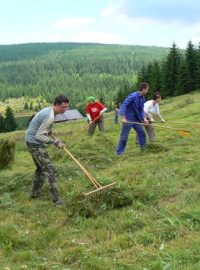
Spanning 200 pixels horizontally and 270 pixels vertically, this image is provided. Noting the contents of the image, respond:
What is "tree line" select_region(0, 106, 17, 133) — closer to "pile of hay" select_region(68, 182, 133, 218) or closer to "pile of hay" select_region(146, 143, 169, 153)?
"pile of hay" select_region(146, 143, 169, 153)

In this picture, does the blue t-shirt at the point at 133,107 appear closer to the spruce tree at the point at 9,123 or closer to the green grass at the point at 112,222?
the green grass at the point at 112,222

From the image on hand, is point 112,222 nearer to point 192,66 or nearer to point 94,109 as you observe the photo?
point 94,109

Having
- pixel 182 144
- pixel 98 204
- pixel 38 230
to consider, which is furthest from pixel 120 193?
pixel 182 144

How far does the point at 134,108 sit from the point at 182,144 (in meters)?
2.97

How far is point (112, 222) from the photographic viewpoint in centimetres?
793

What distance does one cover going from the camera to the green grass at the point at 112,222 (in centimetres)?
636

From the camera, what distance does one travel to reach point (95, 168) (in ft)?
43.4

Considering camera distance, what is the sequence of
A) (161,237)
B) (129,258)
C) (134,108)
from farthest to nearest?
(134,108), (161,237), (129,258)

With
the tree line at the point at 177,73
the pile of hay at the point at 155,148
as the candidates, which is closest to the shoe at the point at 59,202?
the pile of hay at the point at 155,148

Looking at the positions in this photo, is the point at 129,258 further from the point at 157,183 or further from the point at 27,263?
the point at 157,183

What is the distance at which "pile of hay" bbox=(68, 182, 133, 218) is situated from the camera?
8.44 m

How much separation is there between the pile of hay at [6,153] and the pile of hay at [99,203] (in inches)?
287

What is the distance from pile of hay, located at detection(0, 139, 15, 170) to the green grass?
2796mm

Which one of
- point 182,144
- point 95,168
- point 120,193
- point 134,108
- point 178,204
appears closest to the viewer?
point 178,204
